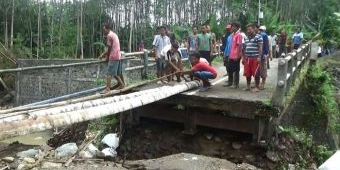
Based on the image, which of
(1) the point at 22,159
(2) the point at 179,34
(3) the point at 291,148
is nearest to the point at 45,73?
(2) the point at 179,34

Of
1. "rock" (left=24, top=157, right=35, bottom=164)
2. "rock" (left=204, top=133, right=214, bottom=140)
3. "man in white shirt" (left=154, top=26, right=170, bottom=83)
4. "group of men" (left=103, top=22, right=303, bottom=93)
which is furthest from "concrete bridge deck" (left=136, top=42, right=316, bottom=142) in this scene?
"rock" (left=24, top=157, right=35, bottom=164)

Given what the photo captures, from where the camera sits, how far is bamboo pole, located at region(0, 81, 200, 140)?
442 cm

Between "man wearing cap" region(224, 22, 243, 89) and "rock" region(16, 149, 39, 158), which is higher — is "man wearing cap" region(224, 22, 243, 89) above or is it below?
above

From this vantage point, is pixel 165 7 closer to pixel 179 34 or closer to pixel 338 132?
pixel 179 34

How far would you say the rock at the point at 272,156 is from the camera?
7398 millimetres

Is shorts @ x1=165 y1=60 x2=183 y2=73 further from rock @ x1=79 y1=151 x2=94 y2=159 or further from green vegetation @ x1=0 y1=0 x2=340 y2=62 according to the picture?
green vegetation @ x1=0 y1=0 x2=340 y2=62

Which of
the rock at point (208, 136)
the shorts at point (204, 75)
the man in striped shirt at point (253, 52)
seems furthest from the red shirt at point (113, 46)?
the man in striped shirt at point (253, 52)

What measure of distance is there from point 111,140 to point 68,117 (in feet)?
11.4

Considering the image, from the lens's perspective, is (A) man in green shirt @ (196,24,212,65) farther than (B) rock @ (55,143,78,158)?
Yes

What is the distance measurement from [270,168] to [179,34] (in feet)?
51.6

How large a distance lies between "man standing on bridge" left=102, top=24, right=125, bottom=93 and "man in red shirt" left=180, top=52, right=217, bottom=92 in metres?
1.39

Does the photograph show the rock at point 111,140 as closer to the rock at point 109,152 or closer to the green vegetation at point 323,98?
the rock at point 109,152

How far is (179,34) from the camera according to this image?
2252cm

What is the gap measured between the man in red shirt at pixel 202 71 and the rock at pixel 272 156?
1923 mm
